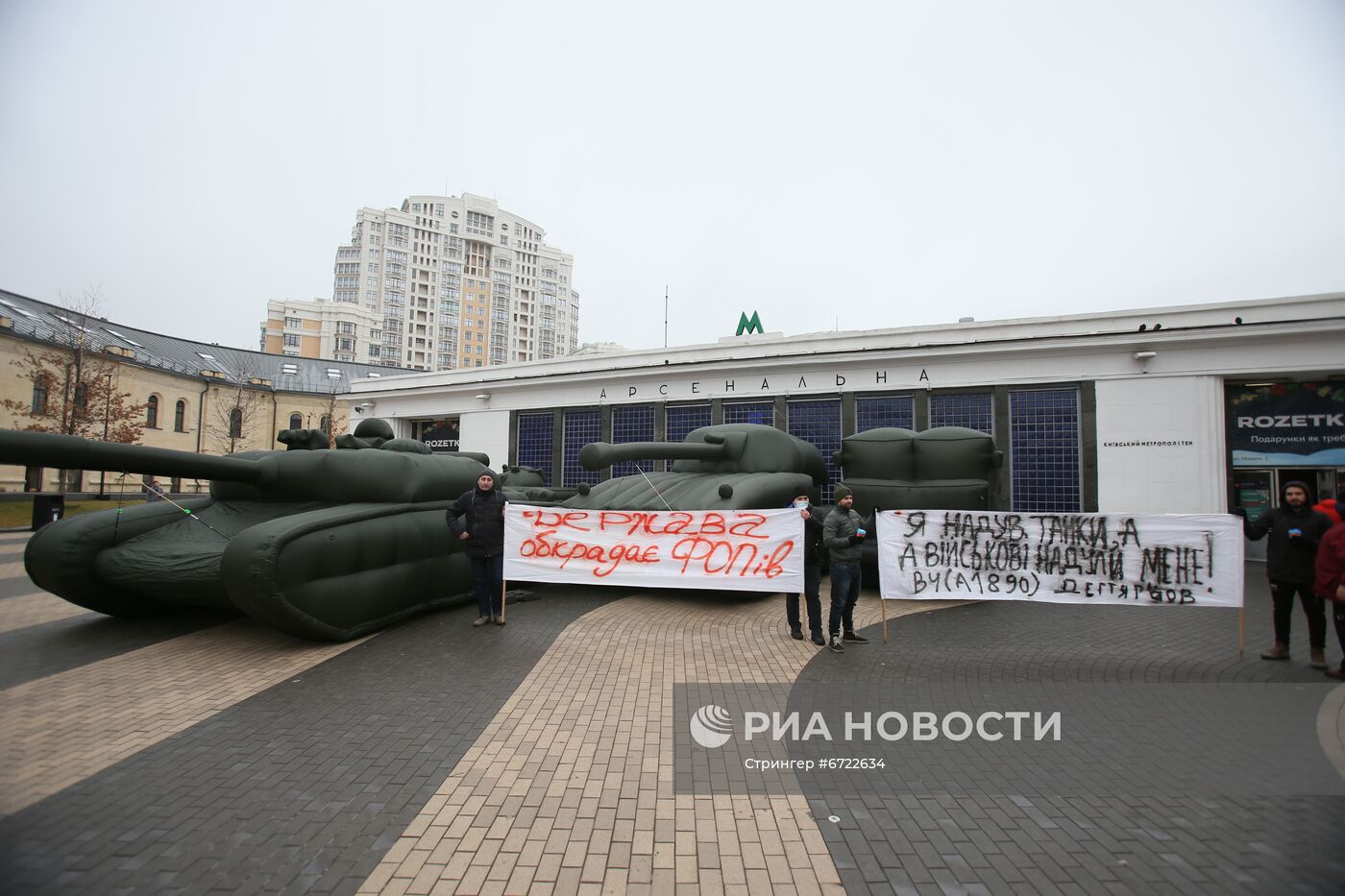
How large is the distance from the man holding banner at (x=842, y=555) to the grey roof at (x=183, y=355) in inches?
Answer: 1358

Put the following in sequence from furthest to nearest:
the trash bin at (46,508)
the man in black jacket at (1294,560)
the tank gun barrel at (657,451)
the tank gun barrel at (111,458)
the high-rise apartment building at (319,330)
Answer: the high-rise apartment building at (319,330) < the trash bin at (46,508) < the tank gun barrel at (657,451) < the man in black jacket at (1294,560) < the tank gun barrel at (111,458)

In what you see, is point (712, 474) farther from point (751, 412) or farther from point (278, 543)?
point (751, 412)

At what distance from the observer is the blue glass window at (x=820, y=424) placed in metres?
17.9

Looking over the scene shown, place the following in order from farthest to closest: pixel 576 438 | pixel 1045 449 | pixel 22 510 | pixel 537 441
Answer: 1. pixel 537 441
2. pixel 22 510
3. pixel 576 438
4. pixel 1045 449

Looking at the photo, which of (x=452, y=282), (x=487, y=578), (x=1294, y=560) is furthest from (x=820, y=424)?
(x=452, y=282)

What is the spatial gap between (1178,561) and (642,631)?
19.3ft

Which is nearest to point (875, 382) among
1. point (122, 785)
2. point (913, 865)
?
point (913, 865)

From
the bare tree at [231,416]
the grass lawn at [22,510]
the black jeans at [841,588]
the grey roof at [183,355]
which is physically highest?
the grey roof at [183,355]

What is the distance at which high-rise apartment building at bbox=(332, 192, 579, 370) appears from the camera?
3826 inches

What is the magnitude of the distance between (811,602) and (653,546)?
6.66 feet

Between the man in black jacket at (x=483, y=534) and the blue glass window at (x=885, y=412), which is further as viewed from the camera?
the blue glass window at (x=885, y=412)

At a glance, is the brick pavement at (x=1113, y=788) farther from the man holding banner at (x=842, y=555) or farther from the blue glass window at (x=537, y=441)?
the blue glass window at (x=537, y=441)

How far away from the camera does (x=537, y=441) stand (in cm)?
2231

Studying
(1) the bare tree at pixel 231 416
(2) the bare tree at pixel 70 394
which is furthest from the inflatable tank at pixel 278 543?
(1) the bare tree at pixel 231 416
